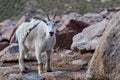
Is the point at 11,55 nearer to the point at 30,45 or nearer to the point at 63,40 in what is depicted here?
the point at 63,40

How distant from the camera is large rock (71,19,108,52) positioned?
18.2 m

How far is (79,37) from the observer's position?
19.2m

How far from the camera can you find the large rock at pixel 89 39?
18.2 metres

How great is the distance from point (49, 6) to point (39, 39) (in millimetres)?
32737

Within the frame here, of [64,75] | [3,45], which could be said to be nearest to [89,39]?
[64,75]

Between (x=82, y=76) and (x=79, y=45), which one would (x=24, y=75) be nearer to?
(x=82, y=76)

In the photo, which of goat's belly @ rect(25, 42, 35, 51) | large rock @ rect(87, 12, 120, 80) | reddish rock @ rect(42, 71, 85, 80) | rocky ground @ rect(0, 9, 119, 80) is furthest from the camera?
goat's belly @ rect(25, 42, 35, 51)

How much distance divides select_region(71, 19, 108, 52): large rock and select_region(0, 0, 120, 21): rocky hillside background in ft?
78.2

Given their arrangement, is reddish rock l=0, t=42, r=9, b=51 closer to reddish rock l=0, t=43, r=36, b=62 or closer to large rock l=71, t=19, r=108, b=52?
reddish rock l=0, t=43, r=36, b=62

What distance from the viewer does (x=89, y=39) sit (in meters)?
18.7

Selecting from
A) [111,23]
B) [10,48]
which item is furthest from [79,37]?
[111,23]

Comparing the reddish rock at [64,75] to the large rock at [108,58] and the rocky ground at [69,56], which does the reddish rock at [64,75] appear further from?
the large rock at [108,58]

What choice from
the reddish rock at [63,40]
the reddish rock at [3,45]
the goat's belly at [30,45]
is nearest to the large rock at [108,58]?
the goat's belly at [30,45]

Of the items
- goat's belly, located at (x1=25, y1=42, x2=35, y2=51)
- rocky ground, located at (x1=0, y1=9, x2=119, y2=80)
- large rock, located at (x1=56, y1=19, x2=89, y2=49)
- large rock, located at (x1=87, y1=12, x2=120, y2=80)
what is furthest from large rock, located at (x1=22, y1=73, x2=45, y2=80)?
large rock, located at (x1=56, y1=19, x2=89, y2=49)
